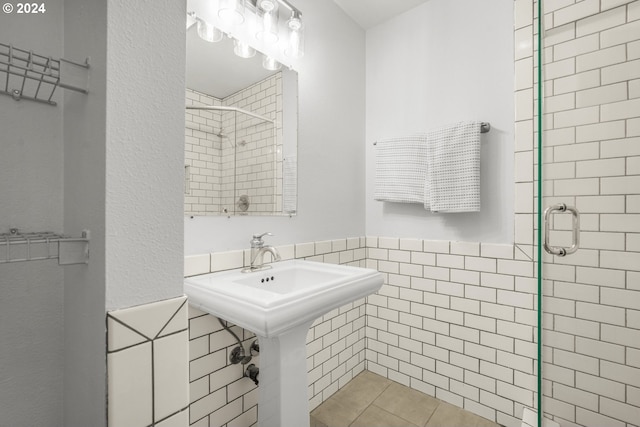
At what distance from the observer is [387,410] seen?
172 cm

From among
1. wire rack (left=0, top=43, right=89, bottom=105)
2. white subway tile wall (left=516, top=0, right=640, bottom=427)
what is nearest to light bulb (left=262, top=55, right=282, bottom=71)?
wire rack (left=0, top=43, right=89, bottom=105)

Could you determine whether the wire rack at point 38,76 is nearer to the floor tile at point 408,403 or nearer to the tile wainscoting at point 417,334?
the tile wainscoting at point 417,334

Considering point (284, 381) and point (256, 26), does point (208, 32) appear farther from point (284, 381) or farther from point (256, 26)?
point (284, 381)

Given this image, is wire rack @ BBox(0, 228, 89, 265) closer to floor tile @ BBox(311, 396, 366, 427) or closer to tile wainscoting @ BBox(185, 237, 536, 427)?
tile wainscoting @ BBox(185, 237, 536, 427)

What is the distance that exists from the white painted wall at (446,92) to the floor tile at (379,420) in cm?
108

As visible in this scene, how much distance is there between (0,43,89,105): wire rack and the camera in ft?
2.00

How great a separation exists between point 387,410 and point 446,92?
197 cm

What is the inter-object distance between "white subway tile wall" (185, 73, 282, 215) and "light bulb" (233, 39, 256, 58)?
136mm

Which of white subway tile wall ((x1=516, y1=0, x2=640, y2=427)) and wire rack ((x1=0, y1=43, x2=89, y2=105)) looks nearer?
wire rack ((x1=0, y1=43, x2=89, y2=105))

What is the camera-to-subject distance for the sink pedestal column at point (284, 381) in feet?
3.41

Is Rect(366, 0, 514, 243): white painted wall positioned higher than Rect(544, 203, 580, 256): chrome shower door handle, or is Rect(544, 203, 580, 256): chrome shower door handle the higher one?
Rect(366, 0, 514, 243): white painted wall

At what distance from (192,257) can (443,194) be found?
1.38 m

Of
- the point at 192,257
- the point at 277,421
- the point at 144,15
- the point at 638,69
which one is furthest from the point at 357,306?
the point at 144,15

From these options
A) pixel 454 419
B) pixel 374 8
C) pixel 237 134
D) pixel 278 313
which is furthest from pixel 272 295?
pixel 374 8
